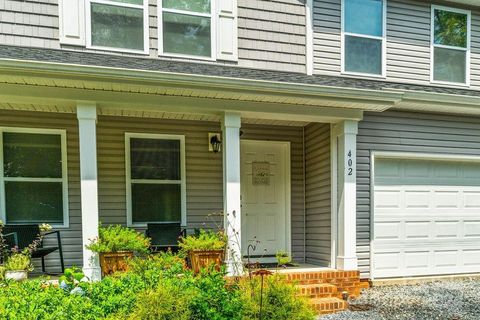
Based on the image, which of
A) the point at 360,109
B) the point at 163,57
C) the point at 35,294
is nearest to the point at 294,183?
the point at 360,109

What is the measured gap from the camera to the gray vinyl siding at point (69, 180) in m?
5.27

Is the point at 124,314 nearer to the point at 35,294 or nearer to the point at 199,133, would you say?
the point at 35,294

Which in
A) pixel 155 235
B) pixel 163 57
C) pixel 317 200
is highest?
pixel 163 57

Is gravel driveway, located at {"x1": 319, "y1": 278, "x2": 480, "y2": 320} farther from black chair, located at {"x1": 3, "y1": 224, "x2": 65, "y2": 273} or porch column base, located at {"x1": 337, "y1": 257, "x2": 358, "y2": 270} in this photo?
black chair, located at {"x1": 3, "y1": 224, "x2": 65, "y2": 273}

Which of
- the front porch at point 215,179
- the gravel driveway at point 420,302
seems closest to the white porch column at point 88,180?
the front porch at point 215,179

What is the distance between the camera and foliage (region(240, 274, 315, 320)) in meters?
2.80

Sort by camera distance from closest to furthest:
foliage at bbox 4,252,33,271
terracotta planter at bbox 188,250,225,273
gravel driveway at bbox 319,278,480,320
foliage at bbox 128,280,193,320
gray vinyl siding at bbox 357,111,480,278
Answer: foliage at bbox 128,280,193,320, foliage at bbox 4,252,33,271, gravel driveway at bbox 319,278,480,320, terracotta planter at bbox 188,250,225,273, gray vinyl siding at bbox 357,111,480,278

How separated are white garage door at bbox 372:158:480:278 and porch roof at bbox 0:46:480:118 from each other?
109cm

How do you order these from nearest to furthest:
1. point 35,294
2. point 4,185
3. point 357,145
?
1. point 35,294
2. point 4,185
3. point 357,145

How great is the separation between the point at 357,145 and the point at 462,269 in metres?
2.93

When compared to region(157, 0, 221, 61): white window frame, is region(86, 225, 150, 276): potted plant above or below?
below

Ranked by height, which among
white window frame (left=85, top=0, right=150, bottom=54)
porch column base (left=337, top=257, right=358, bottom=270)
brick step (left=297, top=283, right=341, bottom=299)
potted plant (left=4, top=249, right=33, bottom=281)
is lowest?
brick step (left=297, top=283, right=341, bottom=299)

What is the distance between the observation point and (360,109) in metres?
5.32

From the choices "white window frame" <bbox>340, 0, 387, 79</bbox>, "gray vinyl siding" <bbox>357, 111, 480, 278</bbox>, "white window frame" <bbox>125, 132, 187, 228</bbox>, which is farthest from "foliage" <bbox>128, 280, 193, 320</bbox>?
"white window frame" <bbox>340, 0, 387, 79</bbox>
